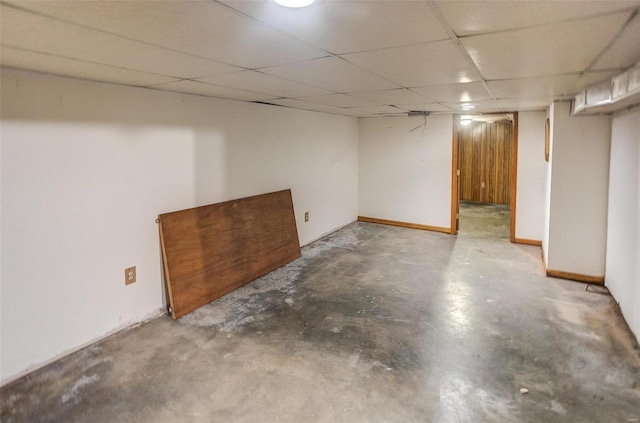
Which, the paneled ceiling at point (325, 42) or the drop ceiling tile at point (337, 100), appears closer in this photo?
the paneled ceiling at point (325, 42)

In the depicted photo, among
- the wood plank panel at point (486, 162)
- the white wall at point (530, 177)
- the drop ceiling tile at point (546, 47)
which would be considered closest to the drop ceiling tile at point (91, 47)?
the drop ceiling tile at point (546, 47)

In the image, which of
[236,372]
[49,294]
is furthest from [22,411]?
[236,372]

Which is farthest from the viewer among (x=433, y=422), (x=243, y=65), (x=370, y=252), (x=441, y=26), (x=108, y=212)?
(x=370, y=252)

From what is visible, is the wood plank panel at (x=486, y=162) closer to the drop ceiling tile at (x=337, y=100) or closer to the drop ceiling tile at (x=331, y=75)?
the drop ceiling tile at (x=337, y=100)

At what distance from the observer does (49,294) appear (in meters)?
2.40

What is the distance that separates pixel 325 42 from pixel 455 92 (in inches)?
79.3

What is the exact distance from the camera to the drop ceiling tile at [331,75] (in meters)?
2.12

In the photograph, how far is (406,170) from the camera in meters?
6.28

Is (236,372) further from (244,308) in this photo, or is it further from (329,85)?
(329,85)

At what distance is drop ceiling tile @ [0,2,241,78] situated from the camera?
139 cm

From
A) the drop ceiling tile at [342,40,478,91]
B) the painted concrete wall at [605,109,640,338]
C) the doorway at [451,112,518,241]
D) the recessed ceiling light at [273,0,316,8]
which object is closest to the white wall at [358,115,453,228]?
the doorway at [451,112,518,241]

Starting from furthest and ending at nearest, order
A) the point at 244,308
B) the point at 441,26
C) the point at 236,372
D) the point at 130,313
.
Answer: the point at 244,308
the point at 130,313
the point at 236,372
the point at 441,26

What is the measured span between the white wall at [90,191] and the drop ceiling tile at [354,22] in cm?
179

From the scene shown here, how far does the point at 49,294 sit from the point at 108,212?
0.65 m
